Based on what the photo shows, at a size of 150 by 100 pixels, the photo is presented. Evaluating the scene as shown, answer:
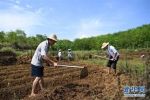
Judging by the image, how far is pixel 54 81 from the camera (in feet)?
22.1

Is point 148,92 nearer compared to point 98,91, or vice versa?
point 148,92

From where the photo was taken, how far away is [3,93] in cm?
534

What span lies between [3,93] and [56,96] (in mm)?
1985

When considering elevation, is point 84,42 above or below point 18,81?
above

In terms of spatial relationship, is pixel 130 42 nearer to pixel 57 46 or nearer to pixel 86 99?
pixel 57 46

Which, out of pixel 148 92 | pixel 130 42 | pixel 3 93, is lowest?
pixel 3 93

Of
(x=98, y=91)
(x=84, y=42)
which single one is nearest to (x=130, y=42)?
(x=84, y=42)

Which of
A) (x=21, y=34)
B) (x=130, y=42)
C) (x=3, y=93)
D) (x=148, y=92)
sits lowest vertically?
(x=3, y=93)

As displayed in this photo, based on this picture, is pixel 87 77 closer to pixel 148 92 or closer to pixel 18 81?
pixel 18 81

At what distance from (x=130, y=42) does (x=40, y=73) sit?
93.8ft

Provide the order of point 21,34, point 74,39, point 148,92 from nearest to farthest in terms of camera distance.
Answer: point 148,92, point 21,34, point 74,39

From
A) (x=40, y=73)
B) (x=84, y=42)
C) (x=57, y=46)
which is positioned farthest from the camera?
(x=84, y=42)

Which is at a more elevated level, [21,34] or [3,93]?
[21,34]

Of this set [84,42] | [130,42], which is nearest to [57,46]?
[130,42]
